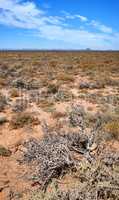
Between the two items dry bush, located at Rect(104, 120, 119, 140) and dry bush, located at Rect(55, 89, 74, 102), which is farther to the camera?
dry bush, located at Rect(55, 89, 74, 102)

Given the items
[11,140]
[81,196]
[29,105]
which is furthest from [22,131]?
[81,196]

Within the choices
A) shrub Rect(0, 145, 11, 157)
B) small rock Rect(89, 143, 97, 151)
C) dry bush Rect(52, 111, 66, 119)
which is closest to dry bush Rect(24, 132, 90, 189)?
small rock Rect(89, 143, 97, 151)

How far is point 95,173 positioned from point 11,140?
3.64 metres

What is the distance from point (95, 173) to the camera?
445 centimetres

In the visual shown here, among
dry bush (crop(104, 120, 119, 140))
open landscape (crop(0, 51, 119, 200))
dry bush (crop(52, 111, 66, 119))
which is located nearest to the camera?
open landscape (crop(0, 51, 119, 200))

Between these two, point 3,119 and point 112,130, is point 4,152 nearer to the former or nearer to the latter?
point 3,119

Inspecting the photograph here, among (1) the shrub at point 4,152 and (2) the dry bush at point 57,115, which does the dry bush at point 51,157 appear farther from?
(2) the dry bush at point 57,115

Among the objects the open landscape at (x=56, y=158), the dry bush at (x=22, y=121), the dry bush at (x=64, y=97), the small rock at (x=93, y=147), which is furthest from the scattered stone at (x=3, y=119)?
the small rock at (x=93, y=147)

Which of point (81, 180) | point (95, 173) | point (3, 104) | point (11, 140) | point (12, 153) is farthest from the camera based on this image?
point (3, 104)

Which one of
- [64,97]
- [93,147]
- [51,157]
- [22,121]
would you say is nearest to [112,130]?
[93,147]

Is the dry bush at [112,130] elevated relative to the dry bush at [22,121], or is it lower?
elevated

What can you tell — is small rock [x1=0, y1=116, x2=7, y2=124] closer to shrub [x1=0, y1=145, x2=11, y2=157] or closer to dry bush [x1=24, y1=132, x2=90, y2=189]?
shrub [x1=0, y1=145, x2=11, y2=157]

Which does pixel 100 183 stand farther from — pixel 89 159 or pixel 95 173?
pixel 89 159

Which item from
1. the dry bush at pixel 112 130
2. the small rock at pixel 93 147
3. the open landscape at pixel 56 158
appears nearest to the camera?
the open landscape at pixel 56 158
